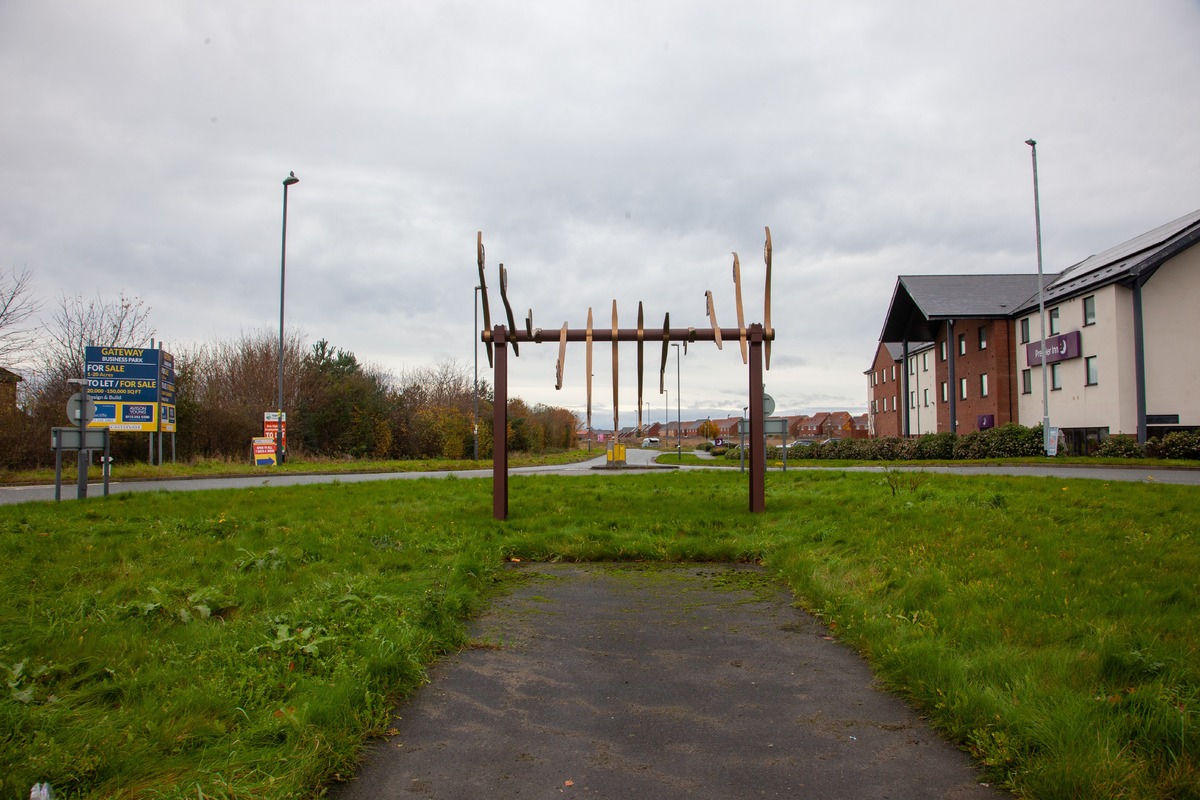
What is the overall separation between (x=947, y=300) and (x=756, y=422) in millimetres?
34858

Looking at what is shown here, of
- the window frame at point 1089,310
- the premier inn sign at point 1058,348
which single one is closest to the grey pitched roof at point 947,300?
the premier inn sign at point 1058,348

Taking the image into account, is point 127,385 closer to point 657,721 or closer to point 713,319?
point 713,319

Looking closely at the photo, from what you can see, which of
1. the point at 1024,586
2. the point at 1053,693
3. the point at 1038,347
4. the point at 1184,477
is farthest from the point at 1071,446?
the point at 1053,693

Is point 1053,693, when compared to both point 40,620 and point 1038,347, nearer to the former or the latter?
point 40,620

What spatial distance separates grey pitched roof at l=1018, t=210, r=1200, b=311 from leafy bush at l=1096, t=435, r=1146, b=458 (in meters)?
6.80

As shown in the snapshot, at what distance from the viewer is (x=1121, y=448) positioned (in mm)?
24891

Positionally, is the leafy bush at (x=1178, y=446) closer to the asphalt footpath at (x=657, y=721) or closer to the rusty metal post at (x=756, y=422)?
the rusty metal post at (x=756, y=422)

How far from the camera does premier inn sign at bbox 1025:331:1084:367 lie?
31.6 m

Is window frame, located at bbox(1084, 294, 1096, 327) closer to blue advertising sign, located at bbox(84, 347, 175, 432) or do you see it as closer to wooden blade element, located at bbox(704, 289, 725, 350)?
wooden blade element, located at bbox(704, 289, 725, 350)

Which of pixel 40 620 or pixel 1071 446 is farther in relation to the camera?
pixel 1071 446

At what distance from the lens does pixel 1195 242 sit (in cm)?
2823

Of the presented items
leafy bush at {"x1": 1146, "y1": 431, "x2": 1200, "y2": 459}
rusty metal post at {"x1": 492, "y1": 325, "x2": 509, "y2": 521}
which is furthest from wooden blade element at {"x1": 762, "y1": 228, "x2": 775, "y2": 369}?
leafy bush at {"x1": 1146, "y1": 431, "x2": 1200, "y2": 459}

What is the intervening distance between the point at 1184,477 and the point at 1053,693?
15359mm

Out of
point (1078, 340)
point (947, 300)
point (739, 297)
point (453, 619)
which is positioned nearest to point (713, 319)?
point (739, 297)
